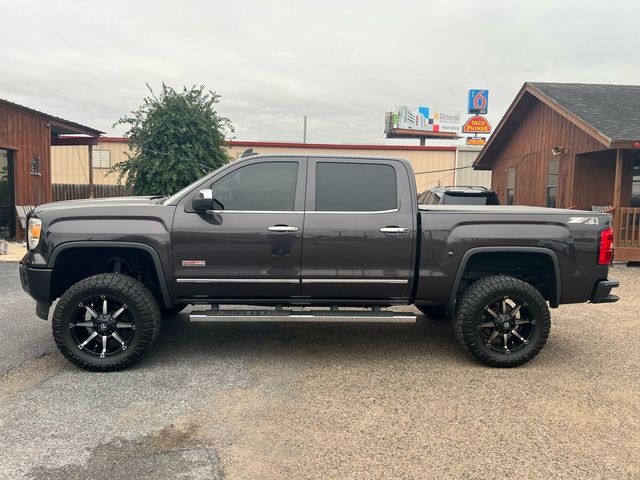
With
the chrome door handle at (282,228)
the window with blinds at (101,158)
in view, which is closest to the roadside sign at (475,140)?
the window with blinds at (101,158)

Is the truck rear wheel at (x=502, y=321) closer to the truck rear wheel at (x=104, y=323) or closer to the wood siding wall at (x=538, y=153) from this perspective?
the truck rear wheel at (x=104, y=323)

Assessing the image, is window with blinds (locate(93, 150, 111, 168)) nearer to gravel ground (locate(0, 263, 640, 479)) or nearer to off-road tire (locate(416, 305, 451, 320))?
gravel ground (locate(0, 263, 640, 479))

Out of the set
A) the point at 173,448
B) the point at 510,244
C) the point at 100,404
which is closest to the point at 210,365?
the point at 100,404

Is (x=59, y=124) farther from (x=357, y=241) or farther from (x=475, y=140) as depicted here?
(x=475, y=140)

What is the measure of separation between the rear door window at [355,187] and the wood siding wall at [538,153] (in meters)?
9.32

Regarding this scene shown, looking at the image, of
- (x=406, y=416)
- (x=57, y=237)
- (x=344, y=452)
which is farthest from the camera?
(x=57, y=237)

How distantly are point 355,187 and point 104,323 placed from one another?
2.53 m

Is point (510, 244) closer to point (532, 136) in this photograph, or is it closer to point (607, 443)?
point (607, 443)

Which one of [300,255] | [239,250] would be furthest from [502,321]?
[239,250]

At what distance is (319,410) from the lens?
3580 mm

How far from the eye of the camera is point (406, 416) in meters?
3.50

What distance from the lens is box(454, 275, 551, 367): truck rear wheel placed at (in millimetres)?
4438

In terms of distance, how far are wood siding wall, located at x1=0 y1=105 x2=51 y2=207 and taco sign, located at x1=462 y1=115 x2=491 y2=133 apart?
3345 centimetres

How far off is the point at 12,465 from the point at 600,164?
565 inches
